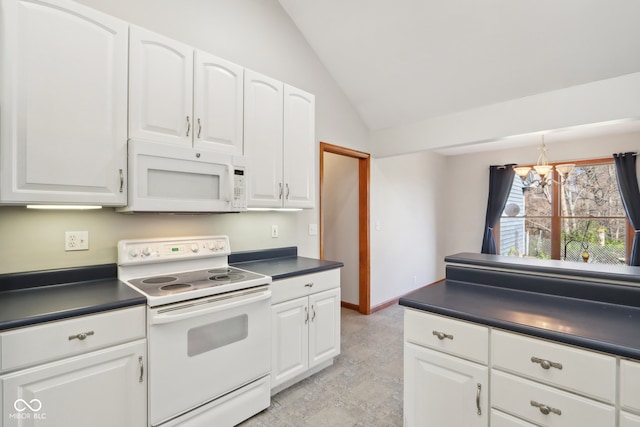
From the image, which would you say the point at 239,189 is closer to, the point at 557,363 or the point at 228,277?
the point at 228,277

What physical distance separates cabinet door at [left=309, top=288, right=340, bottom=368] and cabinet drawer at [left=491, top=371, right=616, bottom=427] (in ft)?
4.52

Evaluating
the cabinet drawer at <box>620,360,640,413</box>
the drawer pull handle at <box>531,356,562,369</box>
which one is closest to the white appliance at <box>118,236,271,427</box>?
the drawer pull handle at <box>531,356,562,369</box>

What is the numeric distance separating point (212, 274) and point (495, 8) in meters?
2.90

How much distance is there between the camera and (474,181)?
5727 mm

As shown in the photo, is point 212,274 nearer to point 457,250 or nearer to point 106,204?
point 106,204

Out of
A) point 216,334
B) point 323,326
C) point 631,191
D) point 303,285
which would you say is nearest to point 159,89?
point 216,334

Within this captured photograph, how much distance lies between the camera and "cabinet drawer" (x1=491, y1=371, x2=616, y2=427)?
44.7 inches

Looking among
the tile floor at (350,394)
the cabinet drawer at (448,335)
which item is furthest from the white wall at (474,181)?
the cabinet drawer at (448,335)

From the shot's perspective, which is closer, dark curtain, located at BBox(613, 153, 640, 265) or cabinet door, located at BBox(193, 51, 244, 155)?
cabinet door, located at BBox(193, 51, 244, 155)

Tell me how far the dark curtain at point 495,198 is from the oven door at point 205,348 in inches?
184

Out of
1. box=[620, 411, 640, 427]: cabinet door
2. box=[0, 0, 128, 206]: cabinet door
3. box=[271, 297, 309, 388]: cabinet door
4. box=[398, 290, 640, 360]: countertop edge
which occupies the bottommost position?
box=[271, 297, 309, 388]: cabinet door

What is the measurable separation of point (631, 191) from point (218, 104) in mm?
Answer: 5379

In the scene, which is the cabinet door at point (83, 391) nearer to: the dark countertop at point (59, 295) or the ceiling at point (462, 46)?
the dark countertop at point (59, 295)

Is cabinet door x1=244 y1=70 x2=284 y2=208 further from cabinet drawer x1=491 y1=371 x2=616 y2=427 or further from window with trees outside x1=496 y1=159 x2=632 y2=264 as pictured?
window with trees outside x1=496 y1=159 x2=632 y2=264
